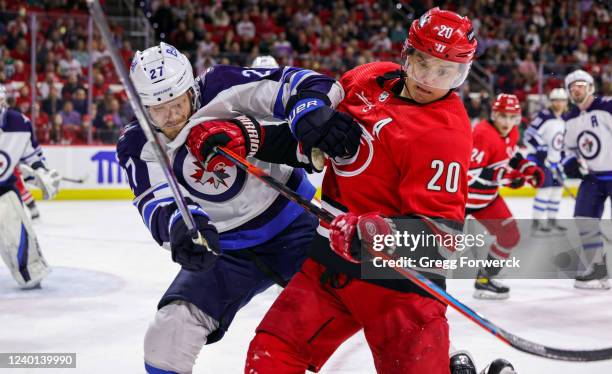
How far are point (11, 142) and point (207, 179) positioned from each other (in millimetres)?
2694

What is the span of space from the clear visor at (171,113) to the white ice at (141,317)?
1199 millimetres

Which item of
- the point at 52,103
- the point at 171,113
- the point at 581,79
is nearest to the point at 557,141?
the point at 581,79

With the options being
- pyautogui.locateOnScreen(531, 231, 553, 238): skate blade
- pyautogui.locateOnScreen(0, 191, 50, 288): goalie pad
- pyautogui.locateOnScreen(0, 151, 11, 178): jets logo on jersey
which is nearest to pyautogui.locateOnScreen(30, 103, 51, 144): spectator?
pyautogui.locateOnScreen(0, 151, 11, 178): jets logo on jersey

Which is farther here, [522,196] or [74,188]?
[522,196]

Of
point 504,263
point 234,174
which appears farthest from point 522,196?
point 234,174

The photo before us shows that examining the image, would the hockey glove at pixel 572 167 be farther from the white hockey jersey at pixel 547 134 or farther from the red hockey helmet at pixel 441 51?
the red hockey helmet at pixel 441 51

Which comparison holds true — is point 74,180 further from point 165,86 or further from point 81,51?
point 165,86

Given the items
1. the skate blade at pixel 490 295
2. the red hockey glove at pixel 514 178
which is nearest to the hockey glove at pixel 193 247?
the skate blade at pixel 490 295

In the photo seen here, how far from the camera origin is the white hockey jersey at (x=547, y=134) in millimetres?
6992

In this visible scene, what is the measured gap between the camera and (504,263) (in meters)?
4.78

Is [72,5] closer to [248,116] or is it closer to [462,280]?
[462,280]

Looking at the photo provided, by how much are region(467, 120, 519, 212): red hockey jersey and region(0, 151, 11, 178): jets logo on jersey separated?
8.68 feet

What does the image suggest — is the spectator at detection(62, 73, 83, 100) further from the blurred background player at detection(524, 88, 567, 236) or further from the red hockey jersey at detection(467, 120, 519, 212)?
the red hockey jersey at detection(467, 120, 519, 212)

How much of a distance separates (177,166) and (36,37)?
6.60 m
